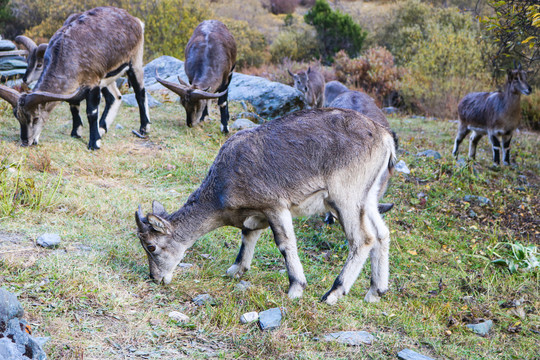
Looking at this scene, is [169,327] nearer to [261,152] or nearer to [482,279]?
[261,152]

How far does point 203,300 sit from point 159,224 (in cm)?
84

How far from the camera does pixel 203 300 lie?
452cm

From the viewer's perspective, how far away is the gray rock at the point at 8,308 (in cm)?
317

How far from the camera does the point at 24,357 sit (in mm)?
2971

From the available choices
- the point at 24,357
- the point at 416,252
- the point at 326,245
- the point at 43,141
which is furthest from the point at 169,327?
the point at 43,141

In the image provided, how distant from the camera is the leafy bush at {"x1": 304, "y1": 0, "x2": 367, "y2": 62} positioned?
979 inches

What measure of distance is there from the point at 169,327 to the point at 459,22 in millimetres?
22466

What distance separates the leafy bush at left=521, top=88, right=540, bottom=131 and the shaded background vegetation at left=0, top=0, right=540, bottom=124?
0.10ft

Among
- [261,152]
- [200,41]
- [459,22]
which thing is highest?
[261,152]

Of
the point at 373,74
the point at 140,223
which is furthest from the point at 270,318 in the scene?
the point at 373,74

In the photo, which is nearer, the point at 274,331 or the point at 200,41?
the point at 274,331

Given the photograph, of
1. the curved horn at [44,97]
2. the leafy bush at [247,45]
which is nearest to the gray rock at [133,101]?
the curved horn at [44,97]

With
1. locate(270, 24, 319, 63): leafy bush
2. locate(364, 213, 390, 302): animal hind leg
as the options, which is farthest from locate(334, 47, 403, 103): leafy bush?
locate(364, 213, 390, 302): animal hind leg

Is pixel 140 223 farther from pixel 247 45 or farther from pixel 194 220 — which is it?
pixel 247 45
